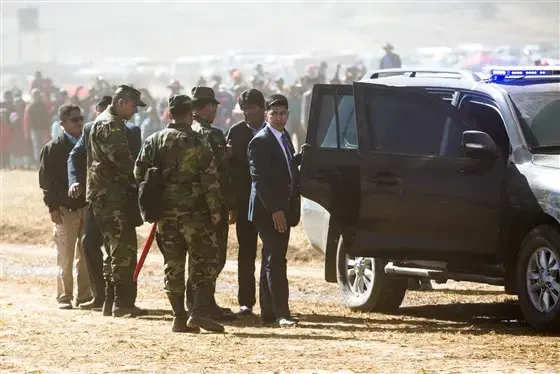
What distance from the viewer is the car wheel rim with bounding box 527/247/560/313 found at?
10.7 metres

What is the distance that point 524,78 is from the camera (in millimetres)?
12031

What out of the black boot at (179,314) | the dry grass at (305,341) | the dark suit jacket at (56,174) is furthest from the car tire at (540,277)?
the dark suit jacket at (56,174)

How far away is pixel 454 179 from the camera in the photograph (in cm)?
1133

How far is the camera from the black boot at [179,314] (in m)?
11.6

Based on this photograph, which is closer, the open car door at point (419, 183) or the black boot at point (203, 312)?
the open car door at point (419, 183)

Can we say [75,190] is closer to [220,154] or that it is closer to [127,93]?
[127,93]

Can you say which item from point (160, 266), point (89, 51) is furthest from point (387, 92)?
point (89, 51)

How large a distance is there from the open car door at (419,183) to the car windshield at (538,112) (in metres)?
0.32

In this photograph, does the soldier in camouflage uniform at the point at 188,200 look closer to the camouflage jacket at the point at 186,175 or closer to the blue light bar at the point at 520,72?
the camouflage jacket at the point at 186,175

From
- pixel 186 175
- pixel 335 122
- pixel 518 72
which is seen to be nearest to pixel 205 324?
pixel 186 175

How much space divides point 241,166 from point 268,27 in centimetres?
9742

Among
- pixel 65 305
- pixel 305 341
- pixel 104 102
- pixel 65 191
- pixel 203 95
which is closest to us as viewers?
pixel 305 341

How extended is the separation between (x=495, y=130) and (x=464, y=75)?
66cm

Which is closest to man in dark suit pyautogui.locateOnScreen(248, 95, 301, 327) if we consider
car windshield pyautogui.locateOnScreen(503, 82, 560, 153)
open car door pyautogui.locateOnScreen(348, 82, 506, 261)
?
open car door pyautogui.locateOnScreen(348, 82, 506, 261)
